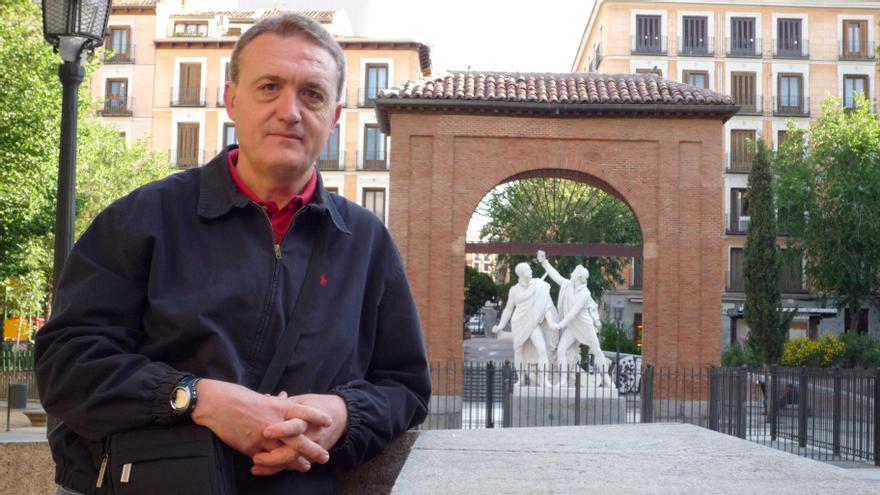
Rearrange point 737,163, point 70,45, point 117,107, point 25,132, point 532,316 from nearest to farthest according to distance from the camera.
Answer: point 70,45 → point 532,316 → point 25,132 → point 117,107 → point 737,163


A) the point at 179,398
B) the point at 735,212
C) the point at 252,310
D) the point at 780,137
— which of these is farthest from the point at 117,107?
the point at 179,398

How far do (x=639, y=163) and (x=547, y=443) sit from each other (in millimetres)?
19747

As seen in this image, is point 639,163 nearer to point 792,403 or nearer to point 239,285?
point 792,403

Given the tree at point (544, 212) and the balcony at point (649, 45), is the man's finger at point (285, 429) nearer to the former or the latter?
the tree at point (544, 212)

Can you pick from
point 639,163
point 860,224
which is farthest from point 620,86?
point 860,224

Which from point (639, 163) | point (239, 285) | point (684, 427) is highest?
point (639, 163)

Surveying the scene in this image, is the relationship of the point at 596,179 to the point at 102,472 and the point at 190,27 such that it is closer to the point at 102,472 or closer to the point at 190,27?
the point at 102,472

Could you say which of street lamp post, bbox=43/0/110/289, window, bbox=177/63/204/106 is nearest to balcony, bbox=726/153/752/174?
window, bbox=177/63/204/106

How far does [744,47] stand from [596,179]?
28.5m

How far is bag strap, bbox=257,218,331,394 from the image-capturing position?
6.43ft

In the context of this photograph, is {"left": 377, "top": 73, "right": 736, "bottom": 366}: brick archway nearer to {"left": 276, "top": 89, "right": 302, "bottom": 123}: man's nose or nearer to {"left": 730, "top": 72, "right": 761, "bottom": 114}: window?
{"left": 276, "top": 89, "right": 302, "bottom": 123}: man's nose

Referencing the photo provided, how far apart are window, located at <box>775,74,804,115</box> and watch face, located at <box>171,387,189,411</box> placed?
47267 millimetres

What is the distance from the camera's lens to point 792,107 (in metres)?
45.9

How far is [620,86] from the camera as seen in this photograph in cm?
2228
